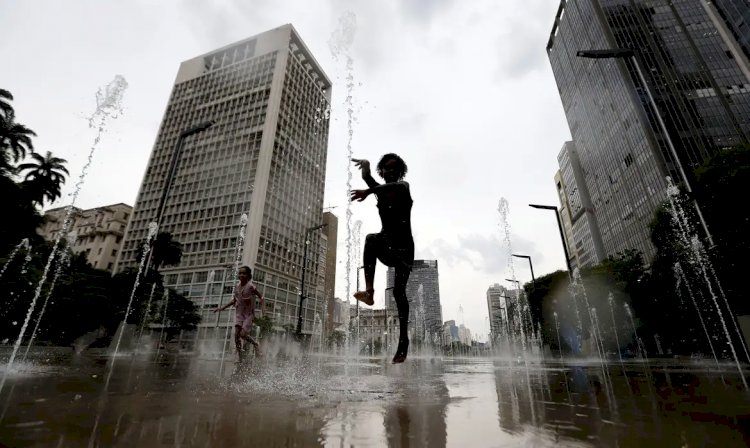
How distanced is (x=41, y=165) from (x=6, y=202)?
15.6 meters

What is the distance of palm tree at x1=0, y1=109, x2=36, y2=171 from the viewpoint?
79.3 feet

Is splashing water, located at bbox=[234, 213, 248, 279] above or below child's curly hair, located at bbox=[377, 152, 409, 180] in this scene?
above

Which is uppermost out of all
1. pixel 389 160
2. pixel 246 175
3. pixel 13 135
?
pixel 246 175

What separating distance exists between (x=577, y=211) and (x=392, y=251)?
351 feet

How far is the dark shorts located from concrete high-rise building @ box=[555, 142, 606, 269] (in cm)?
9256

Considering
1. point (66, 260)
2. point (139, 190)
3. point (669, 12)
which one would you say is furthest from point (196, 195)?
point (669, 12)

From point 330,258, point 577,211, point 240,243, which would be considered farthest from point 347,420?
point 330,258

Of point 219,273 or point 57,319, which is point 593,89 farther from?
point 57,319

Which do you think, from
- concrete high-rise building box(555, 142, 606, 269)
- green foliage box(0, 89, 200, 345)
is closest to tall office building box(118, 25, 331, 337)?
green foliage box(0, 89, 200, 345)

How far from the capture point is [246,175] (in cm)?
6994

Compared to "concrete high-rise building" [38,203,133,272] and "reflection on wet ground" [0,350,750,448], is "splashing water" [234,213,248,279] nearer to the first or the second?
"concrete high-rise building" [38,203,133,272]

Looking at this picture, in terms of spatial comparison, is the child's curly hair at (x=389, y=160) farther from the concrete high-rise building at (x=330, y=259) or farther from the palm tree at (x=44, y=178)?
the concrete high-rise building at (x=330, y=259)

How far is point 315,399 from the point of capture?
3494mm

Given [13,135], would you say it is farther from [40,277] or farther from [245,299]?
[245,299]
